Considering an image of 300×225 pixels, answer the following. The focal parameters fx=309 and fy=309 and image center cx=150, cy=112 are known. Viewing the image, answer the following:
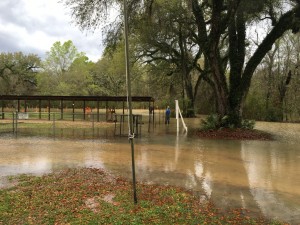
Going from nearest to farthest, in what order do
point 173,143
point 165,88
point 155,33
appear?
point 173,143, point 155,33, point 165,88

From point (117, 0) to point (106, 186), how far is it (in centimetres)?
1298

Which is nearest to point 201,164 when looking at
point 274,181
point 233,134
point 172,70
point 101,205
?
point 274,181

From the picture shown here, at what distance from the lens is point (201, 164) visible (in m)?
10.7

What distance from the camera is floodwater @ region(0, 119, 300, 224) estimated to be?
709 cm

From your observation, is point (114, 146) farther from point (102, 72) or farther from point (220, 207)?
point (102, 72)

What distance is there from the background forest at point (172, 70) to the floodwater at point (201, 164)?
300 inches

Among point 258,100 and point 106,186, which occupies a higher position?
point 258,100

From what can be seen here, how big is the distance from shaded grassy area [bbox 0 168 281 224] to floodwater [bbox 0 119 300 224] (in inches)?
24.7

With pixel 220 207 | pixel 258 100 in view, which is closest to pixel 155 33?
pixel 258 100

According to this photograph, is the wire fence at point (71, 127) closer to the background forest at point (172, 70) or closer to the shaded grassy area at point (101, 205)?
the background forest at point (172, 70)

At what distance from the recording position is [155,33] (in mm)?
28625

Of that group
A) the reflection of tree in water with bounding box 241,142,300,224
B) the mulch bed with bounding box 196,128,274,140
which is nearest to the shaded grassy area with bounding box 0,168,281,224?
the reflection of tree in water with bounding box 241,142,300,224

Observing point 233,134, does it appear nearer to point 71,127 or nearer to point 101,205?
point 71,127

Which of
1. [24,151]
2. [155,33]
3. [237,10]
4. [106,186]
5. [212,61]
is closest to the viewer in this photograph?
[106,186]
